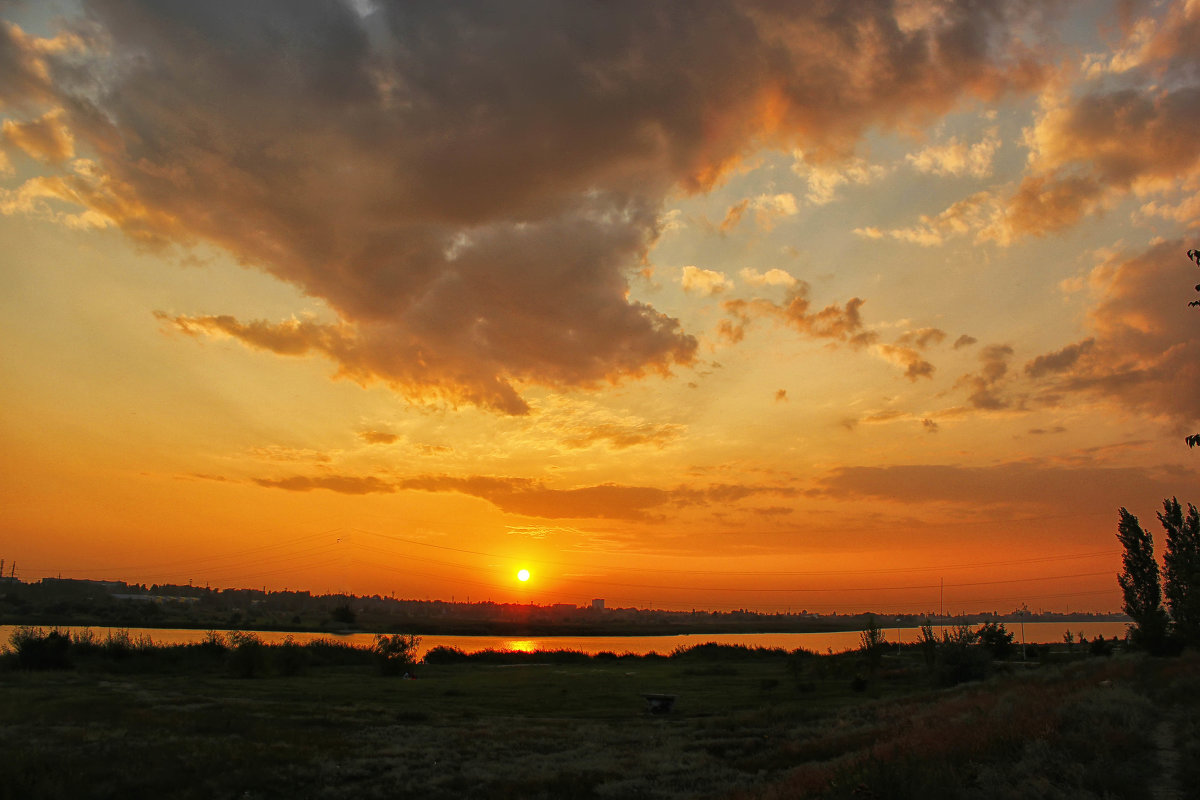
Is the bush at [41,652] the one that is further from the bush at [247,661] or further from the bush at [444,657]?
the bush at [444,657]

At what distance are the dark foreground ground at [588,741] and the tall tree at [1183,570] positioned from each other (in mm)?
25070

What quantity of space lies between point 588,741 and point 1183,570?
2845 inches

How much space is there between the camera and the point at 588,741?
26828 mm

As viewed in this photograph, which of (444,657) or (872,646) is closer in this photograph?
(872,646)

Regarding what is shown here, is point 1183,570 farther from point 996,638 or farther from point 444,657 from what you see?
point 444,657

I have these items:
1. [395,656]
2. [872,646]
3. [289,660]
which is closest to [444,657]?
[395,656]

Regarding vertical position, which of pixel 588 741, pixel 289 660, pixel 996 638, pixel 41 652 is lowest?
pixel 289 660

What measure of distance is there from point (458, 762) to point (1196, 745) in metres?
19.9

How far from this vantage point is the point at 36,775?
17953 mm

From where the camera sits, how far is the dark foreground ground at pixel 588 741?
1420 centimetres

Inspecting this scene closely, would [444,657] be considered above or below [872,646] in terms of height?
below

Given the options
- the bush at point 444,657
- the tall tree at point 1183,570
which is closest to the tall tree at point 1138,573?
the tall tree at point 1183,570

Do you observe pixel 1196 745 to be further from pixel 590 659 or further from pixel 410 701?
pixel 590 659

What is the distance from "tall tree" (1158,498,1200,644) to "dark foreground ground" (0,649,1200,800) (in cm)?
2507
